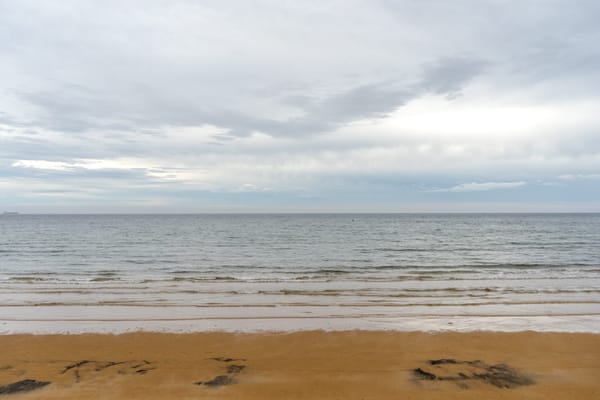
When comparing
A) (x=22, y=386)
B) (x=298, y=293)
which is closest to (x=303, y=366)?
(x=22, y=386)

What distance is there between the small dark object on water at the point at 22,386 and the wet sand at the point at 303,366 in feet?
0.06

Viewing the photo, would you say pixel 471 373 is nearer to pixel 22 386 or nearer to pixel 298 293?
pixel 22 386

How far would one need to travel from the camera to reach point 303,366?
→ 782 cm

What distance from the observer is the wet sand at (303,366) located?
21.9 feet

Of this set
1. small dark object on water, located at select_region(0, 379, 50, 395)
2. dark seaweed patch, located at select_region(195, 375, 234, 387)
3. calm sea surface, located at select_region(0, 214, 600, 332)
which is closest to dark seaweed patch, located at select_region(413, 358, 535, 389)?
calm sea surface, located at select_region(0, 214, 600, 332)

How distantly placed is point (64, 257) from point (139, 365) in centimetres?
2618

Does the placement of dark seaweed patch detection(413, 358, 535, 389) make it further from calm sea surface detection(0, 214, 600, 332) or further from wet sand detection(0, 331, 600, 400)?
calm sea surface detection(0, 214, 600, 332)

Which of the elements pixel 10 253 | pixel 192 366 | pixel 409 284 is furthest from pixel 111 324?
pixel 10 253

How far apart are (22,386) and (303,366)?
494 centimetres

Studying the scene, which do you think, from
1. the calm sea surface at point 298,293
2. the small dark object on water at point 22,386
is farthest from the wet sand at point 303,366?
the calm sea surface at point 298,293

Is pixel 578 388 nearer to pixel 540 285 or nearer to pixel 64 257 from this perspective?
pixel 540 285

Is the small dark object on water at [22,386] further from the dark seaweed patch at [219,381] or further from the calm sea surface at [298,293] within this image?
the calm sea surface at [298,293]

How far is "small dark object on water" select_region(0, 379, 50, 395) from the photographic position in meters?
6.76

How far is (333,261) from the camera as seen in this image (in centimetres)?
2731
